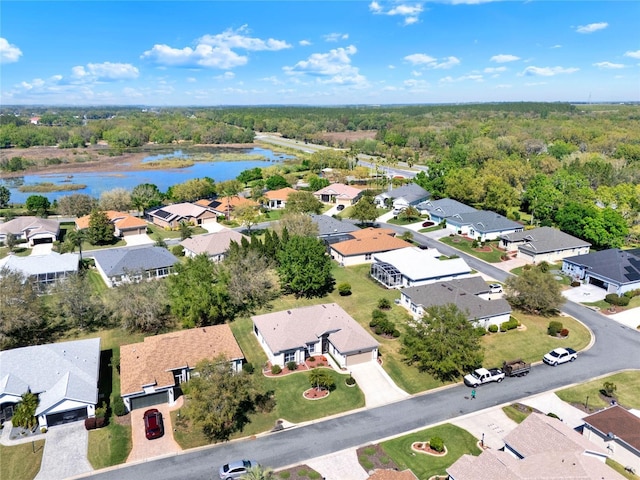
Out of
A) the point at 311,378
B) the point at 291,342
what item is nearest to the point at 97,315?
the point at 291,342

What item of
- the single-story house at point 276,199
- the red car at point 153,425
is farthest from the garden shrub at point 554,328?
the single-story house at point 276,199

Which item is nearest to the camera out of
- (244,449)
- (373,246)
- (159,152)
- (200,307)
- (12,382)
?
(244,449)

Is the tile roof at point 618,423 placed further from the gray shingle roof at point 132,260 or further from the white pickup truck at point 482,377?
the gray shingle roof at point 132,260

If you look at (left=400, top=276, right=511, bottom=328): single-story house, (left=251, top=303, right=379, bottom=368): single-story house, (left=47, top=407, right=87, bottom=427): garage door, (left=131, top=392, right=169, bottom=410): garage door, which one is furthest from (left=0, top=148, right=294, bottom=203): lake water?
(left=131, top=392, right=169, bottom=410): garage door

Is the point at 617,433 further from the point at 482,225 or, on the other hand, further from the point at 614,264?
the point at 482,225

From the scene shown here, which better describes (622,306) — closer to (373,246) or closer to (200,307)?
(373,246)

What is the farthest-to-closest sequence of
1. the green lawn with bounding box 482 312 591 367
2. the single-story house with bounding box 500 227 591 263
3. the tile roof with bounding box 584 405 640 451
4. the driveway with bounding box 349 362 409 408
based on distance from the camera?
the single-story house with bounding box 500 227 591 263
the green lawn with bounding box 482 312 591 367
the driveway with bounding box 349 362 409 408
the tile roof with bounding box 584 405 640 451

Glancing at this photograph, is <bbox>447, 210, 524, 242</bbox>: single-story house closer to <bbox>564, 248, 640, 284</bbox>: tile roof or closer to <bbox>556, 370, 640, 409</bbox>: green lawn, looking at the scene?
<bbox>564, 248, 640, 284</bbox>: tile roof
